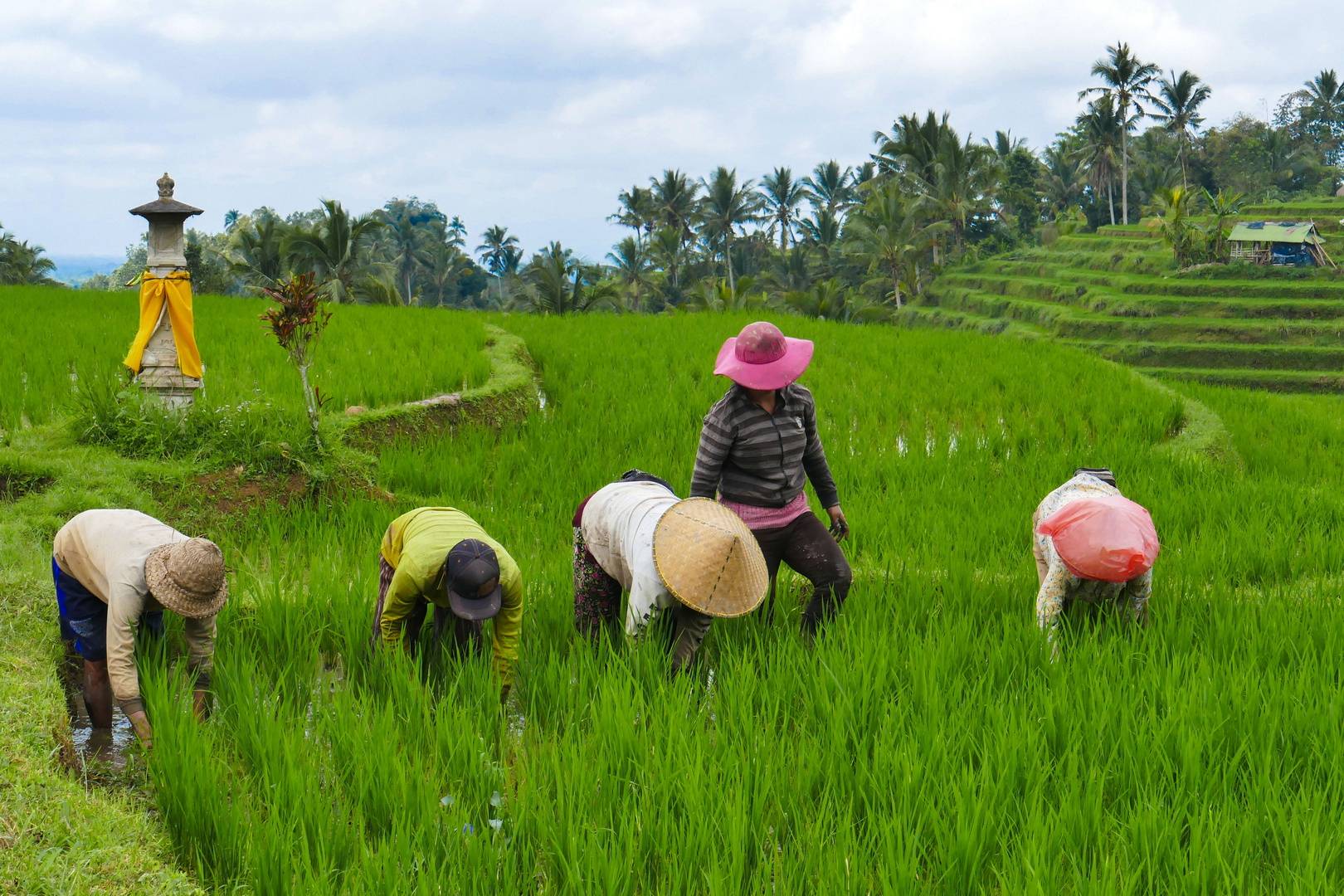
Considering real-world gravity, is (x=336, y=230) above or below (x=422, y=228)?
below

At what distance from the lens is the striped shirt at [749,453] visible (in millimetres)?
3076

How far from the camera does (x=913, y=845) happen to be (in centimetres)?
179

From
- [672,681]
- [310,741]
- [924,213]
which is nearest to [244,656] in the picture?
[310,741]

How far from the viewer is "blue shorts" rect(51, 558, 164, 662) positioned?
9.04ft

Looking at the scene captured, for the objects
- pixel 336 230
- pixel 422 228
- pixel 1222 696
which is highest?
pixel 422 228

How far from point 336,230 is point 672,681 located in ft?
62.6

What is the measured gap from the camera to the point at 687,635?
8.66 feet

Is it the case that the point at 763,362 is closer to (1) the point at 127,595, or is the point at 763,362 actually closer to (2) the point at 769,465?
(2) the point at 769,465

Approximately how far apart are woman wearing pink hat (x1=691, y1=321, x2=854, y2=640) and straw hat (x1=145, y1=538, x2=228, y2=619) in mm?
1452

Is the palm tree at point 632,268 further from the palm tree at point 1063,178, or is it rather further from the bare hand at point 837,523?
the bare hand at point 837,523

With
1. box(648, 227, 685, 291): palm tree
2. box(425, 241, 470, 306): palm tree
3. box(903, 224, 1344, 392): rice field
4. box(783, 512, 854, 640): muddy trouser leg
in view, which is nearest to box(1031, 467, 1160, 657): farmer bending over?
box(783, 512, 854, 640): muddy trouser leg

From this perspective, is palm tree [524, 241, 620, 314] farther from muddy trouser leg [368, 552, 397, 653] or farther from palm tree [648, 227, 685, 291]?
palm tree [648, 227, 685, 291]

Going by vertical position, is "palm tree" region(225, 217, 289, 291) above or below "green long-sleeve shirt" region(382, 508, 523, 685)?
above

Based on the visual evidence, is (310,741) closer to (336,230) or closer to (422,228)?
(336,230)
